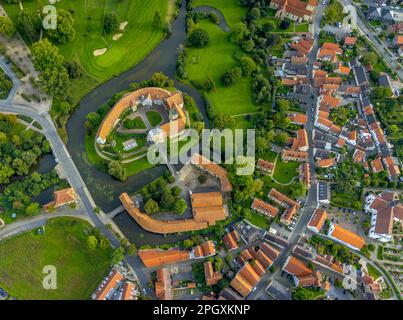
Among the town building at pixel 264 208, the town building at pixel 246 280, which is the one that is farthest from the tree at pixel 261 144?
the town building at pixel 246 280

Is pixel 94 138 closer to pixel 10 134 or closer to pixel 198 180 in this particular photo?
pixel 10 134

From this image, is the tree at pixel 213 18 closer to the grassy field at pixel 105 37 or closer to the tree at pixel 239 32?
the tree at pixel 239 32

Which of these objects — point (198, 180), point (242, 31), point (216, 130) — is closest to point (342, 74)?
point (242, 31)

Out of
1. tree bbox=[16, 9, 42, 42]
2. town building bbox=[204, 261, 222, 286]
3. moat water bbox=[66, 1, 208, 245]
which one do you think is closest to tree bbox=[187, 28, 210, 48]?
moat water bbox=[66, 1, 208, 245]

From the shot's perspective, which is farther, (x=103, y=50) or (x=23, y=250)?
(x=103, y=50)

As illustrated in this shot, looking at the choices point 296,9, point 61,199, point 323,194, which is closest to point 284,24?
point 296,9

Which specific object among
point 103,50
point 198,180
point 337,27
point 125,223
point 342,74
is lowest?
point 125,223

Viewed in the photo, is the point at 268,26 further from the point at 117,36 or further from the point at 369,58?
the point at 117,36
